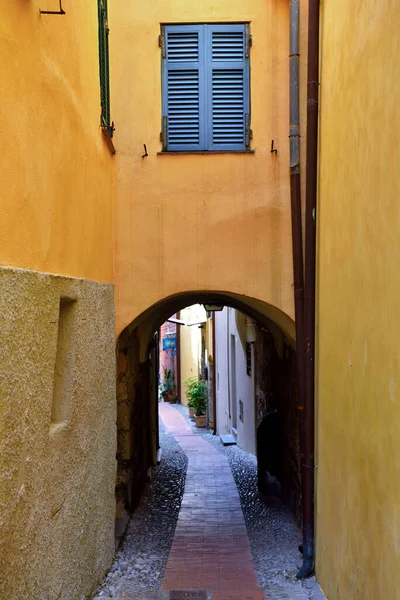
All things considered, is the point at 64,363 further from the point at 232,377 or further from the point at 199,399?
the point at 199,399

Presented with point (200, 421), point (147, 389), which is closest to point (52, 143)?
point (147, 389)

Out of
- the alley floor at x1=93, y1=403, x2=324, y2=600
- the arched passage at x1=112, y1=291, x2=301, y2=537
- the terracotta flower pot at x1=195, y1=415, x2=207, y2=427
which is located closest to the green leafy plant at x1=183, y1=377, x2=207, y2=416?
the terracotta flower pot at x1=195, y1=415, x2=207, y2=427

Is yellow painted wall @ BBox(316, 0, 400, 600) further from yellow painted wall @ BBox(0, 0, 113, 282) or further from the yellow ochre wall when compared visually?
yellow painted wall @ BBox(0, 0, 113, 282)

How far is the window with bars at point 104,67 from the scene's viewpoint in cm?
554

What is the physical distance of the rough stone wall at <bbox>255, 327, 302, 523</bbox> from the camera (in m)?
6.91

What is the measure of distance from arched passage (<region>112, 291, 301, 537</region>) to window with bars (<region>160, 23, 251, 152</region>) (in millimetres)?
1501

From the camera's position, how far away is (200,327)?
22.4 metres

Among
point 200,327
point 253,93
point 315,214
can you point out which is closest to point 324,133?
point 315,214

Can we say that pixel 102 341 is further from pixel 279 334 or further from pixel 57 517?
pixel 279 334

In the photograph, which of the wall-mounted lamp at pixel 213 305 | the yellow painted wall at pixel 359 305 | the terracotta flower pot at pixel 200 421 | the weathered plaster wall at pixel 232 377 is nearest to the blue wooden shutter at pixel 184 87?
the yellow painted wall at pixel 359 305

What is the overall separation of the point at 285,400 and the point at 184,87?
151 inches

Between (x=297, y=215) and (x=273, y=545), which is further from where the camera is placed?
(x=273, y=545)

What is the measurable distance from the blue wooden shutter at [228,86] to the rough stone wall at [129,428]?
90.0 inches

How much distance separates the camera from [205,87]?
6.16m
